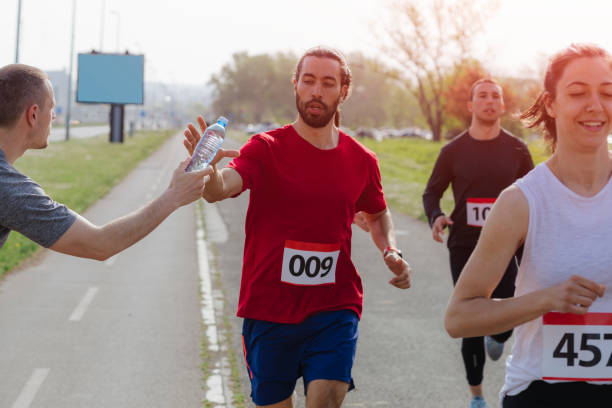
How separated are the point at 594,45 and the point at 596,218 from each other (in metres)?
0.60

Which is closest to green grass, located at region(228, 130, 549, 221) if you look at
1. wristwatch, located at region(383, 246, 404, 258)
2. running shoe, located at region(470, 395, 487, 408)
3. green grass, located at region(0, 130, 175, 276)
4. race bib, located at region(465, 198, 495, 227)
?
race bib, located at region(465, 198, 495, 227)

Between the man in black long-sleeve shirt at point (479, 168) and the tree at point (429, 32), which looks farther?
the tree at point (429, 32)

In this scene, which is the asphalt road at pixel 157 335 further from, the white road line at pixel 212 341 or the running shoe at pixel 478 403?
the running shoe at pixel 478 403

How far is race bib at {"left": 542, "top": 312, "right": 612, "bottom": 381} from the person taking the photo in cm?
275

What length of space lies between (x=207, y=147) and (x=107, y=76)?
43471mm

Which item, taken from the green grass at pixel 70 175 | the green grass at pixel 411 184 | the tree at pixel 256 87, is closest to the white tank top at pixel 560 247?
the green grass at pixel 411 184

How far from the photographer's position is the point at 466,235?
6.21m

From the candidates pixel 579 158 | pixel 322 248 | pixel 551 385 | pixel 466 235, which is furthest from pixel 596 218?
pixel 466 235

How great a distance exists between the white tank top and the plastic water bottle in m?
1.29

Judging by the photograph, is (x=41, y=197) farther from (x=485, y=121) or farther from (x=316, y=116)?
(x=485, y=121)

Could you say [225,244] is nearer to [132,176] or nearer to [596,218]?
[596,218]

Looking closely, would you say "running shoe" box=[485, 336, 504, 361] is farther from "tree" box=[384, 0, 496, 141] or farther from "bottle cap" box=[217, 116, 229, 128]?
"tree" box=[384, 0, 496, 141]

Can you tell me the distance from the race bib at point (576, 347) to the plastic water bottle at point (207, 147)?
58.8 inches

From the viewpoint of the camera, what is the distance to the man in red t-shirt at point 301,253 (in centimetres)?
405
